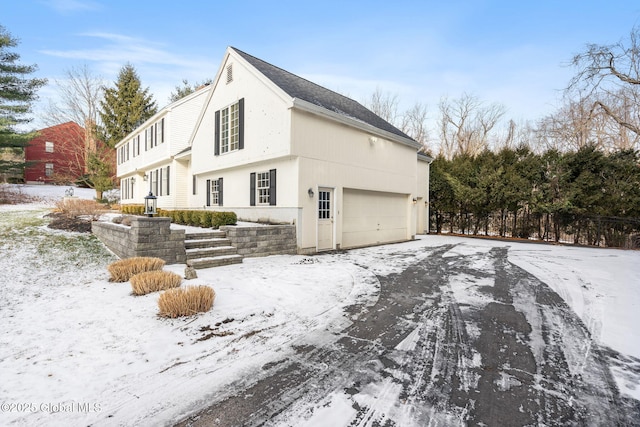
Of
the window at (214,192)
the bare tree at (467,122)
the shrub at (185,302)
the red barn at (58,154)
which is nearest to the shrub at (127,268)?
the shrub at (185,302)

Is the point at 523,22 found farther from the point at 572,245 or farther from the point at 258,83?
the point at 258,83

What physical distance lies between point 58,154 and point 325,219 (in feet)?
112

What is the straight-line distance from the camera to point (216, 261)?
6.77 meters

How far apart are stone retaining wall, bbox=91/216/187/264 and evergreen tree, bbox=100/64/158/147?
26.0 metres

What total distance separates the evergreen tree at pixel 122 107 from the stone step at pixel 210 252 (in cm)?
2667

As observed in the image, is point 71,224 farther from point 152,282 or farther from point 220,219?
point 152,282

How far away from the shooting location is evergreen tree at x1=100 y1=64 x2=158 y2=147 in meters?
27.2

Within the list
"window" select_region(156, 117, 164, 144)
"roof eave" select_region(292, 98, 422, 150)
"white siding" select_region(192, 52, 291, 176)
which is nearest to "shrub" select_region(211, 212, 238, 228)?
"white siding" select_region(192, 52, 291, 176)

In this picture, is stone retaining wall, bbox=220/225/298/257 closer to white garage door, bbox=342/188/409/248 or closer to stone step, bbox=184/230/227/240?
stone step, bbox=184/230/227/240

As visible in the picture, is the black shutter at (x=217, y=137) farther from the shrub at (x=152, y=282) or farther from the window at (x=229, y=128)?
the shrub at (x=152, y=282)

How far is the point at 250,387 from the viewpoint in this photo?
233 centimetres

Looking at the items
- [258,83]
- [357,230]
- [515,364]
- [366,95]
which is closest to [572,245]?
[357,230]

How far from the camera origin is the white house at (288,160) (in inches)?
353

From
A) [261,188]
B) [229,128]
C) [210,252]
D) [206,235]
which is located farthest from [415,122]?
[210,252]
